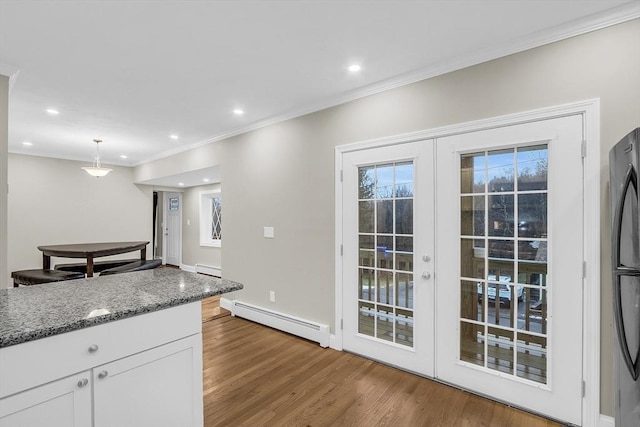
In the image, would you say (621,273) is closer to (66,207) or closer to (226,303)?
(226,303)

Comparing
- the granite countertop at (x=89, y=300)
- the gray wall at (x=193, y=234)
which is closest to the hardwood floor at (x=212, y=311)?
the gray wall at (x=193, y=234)

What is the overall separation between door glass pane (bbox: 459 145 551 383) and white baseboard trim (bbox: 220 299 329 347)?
1.39 metres

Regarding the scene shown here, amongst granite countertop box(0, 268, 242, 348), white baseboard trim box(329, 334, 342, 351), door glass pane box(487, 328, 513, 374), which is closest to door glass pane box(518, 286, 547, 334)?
door glass pane box(487, 328, 513, 374)

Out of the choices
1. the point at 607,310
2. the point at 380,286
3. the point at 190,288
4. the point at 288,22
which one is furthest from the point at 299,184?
the point at 607,310

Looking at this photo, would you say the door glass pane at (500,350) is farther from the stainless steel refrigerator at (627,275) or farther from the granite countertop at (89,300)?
the granite countertop at (89,300)

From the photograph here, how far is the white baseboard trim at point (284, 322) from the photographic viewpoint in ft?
10.3

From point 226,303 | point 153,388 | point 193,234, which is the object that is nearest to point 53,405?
point 153,388

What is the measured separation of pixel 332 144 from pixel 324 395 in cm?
229

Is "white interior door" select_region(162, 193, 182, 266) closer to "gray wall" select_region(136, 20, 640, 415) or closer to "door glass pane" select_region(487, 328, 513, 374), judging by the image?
"gray wall" select_region(136, 20, 640, 415)

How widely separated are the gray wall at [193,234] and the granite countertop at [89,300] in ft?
17.5

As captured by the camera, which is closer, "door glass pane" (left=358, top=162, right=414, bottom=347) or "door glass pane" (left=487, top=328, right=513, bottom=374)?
"door glass pane" (left=487, top=328, right=513, bottom=374)

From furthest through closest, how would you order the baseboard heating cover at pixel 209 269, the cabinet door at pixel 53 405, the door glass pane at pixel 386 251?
1. the baseboard heating cover at pixel 209 269
2. the door glass pane at pixel 386 251
3. the cabinet door at pixel 53 405

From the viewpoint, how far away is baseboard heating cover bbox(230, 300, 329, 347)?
123 inches

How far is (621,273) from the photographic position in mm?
1484
